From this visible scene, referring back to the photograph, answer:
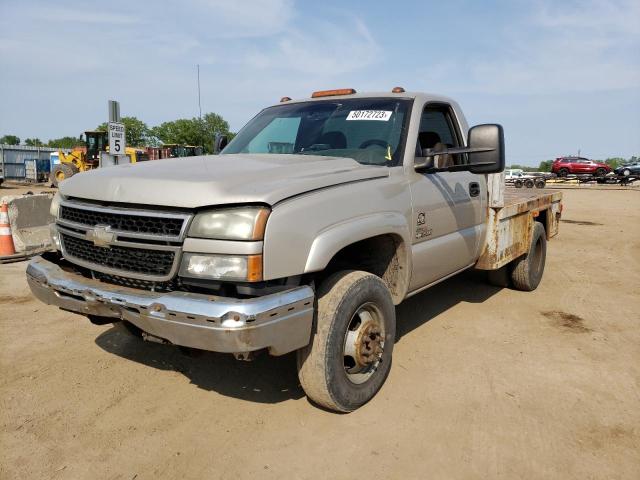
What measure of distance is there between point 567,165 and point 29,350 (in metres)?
37.7

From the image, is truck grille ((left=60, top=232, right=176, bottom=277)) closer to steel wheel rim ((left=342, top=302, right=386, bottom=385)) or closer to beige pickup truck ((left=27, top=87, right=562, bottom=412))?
beige pickup truck ((left=27, top=87, right=562, bottom=412))

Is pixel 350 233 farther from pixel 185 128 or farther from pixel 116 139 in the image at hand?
pixel 185 128

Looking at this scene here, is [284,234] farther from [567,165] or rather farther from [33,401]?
[567,165]

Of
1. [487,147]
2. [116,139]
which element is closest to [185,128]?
[116,139]

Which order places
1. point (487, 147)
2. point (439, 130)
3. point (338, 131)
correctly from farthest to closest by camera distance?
1. point (439, 130)
2. point (338, 131)
3. point (487, 147)

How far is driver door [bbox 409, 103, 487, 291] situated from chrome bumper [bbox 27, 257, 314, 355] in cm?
131

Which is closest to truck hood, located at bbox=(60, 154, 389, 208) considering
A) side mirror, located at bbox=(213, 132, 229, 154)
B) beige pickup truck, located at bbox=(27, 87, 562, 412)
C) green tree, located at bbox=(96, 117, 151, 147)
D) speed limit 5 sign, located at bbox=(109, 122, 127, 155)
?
beige pickup truck, located at bbox=(27, 87, 562, 412)

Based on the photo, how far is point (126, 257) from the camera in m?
2.67

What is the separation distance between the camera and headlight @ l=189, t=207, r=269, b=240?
234 centimetres

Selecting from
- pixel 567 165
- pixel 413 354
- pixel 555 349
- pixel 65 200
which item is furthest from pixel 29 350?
pixel 567 165

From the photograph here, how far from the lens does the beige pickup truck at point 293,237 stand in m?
2.38

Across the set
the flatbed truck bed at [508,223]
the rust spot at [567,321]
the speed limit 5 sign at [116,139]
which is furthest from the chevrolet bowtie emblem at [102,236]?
the speed limit 5 sign at [116,139]

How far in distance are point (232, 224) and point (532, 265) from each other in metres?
4.45

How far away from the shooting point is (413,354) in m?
3.89
